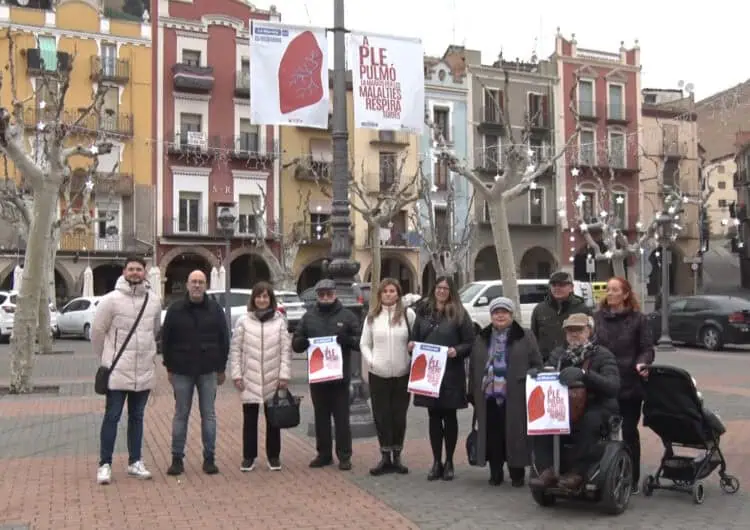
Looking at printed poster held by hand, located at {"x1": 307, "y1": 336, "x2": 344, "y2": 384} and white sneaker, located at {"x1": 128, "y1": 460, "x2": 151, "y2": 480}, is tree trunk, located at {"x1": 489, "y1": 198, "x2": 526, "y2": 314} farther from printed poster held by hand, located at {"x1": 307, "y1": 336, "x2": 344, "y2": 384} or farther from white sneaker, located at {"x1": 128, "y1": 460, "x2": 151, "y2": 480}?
white sneaker, located at {"x1": 128, "y1": 460, "x2": 151, "y2": 480}

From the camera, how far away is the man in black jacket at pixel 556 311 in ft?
24.2

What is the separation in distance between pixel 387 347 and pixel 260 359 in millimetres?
1151

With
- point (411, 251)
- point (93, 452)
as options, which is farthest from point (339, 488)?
point (411, 251)

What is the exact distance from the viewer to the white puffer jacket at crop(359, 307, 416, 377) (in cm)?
785

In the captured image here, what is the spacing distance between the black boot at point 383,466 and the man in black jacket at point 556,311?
1.67m

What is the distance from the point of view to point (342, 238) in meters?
9.92

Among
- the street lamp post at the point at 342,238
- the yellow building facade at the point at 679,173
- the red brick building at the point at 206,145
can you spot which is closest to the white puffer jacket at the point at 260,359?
the street lamp post at the point at 342,238

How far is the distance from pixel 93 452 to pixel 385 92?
17.7 feet

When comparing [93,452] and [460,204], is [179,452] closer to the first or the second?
[93,452]

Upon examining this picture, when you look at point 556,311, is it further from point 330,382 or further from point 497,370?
point 330,382

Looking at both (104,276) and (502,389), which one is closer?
(502,389)

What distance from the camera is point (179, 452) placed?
26.1 ft

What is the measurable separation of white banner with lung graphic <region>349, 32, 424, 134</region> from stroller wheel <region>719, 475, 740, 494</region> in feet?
18.6

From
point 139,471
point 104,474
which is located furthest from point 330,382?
point 104,474
